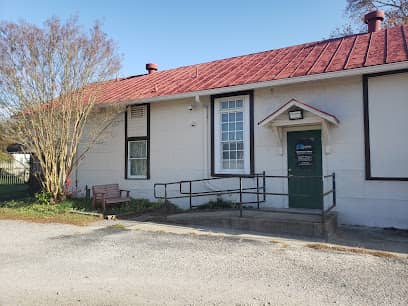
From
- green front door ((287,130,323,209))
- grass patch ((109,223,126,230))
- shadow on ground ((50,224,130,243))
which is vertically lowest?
shadow on ground ((50,224,130,243))

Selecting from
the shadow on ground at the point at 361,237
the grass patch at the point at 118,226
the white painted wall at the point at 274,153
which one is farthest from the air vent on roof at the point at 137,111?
the shadow on ground at the point at 361,237

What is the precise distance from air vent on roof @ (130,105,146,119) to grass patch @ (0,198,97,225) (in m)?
3.76

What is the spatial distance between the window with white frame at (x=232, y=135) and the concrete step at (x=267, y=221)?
1695 millimetres

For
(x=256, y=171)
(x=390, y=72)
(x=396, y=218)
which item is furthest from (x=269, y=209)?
(x=390, y=72)

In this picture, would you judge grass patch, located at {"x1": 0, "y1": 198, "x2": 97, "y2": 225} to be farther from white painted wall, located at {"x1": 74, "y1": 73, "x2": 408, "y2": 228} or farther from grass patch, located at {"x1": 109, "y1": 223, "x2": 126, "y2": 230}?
white painted wall, located at {"x1": 74, "y1": 73, "x2": 408, "y2": 228}

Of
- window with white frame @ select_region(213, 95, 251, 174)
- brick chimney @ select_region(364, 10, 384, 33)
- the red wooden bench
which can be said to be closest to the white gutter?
→ window with white frame @ select_region(213, 95, 251, 174)

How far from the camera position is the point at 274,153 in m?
9.65

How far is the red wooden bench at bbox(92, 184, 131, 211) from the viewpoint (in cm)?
1080

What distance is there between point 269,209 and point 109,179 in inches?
259

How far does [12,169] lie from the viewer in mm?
18609

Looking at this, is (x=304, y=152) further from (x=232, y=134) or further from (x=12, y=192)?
(x=12, y=192)

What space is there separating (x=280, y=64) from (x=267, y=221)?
526cm

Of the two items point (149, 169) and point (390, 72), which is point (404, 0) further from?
point (149, 169)

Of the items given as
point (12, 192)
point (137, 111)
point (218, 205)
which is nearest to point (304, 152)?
point (218, 205)
